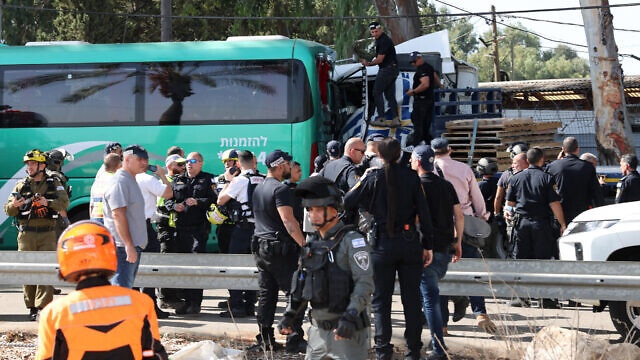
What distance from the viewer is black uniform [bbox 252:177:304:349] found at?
8.08 metres

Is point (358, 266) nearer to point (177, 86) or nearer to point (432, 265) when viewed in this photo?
point (432, 265)

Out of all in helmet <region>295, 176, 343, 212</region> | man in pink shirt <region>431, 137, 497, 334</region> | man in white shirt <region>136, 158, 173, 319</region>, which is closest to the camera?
helmet <region>295, 176, 343, 212</region>

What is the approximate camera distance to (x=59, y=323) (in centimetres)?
391

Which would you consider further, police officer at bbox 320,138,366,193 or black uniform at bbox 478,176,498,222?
black uniform at bbox 478,176,498,222

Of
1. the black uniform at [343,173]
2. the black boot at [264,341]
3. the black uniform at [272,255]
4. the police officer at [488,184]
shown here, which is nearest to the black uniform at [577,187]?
the police officer at [488,184]

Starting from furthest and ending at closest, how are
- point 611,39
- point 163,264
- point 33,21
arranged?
point 33,21, point 611,39, point 163,264

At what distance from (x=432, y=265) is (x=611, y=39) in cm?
1122

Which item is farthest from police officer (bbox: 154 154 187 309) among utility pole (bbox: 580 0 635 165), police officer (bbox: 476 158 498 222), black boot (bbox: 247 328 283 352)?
utility pole (bbox: 580 0 635 165)

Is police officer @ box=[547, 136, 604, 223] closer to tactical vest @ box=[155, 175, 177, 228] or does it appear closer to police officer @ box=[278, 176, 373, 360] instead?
tactical vest @ box=[155, 175, 177, 228]

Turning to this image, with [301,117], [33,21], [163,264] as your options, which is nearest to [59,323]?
[163,264]

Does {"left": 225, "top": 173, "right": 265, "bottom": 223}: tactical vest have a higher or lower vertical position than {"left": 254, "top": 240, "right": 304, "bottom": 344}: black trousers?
higher

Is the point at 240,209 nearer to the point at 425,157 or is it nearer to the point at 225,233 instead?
the point at 225,233

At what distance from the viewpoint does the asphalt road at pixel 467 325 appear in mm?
8248

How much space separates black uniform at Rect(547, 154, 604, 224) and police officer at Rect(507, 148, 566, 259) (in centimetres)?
68
